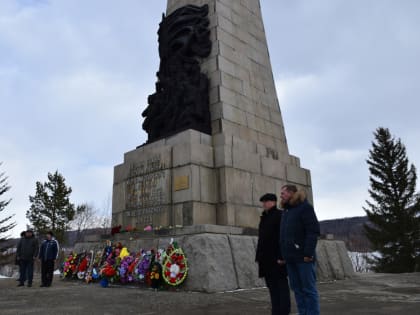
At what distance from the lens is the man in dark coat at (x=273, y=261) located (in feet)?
13.8

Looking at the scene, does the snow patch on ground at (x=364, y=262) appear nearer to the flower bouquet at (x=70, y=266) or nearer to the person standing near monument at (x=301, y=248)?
the flower bouquet at (x=70, y=266)

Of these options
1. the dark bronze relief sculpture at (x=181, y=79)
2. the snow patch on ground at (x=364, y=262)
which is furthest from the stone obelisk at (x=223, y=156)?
the snow patch on ground at (x=364, y=262)

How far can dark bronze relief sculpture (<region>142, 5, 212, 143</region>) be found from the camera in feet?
34.2

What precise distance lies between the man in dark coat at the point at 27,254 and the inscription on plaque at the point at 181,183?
14.4ft

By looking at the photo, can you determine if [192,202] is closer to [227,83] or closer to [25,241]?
[227,83]

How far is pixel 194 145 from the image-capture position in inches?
372

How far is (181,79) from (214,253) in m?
5.38

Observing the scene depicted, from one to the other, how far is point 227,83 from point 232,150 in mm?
2389

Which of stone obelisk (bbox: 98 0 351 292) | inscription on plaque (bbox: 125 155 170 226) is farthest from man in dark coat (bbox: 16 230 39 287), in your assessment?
inscription on plaque (bbox: 125 155 170 226)

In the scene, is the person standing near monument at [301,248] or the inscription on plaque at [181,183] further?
the inscription on plaque at [181,183]

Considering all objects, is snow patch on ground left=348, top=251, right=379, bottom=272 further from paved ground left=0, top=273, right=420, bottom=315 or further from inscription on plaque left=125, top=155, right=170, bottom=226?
paved ground left=0, top=273, right=420, bottom=315

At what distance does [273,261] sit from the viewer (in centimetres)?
440

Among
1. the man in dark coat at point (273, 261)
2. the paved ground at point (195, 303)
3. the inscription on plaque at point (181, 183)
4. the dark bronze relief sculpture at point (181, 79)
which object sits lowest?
the paved ground at point (195, 303)

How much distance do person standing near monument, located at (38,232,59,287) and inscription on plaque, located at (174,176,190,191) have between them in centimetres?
366
